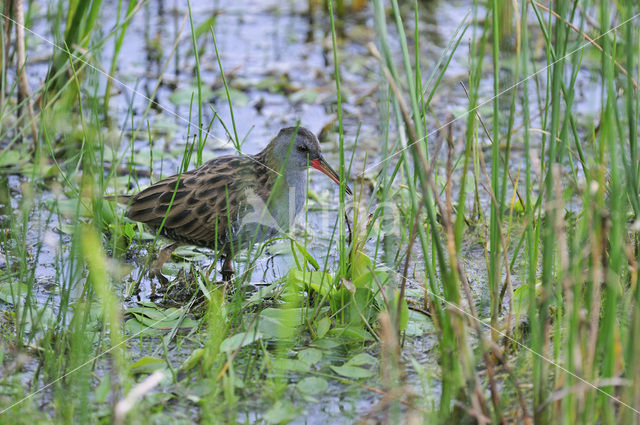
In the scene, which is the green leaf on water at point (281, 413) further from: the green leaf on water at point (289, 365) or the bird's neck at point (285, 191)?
the bird's neck at point (285, 191)

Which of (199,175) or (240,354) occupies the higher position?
(199,175)

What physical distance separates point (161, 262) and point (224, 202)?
1.30 ft

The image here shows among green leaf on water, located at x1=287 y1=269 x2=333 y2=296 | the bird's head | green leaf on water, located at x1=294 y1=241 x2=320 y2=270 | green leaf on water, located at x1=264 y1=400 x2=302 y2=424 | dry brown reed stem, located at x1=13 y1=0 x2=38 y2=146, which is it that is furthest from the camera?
dry brown reed stem, located at x1=13 y1=0 x2=38 y2=146

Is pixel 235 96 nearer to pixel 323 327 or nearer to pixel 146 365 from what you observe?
pixel 323 327

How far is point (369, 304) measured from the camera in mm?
3047

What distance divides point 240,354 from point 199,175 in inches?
46.3

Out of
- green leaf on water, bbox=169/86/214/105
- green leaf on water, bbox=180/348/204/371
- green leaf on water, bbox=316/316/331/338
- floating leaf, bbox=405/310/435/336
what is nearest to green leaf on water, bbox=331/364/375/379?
green leaf on water, bbox=316/316/331/338

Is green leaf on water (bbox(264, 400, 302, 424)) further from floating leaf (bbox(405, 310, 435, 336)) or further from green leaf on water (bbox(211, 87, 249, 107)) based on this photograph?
green leaf on water (bbox(211, 87, 249, 107))

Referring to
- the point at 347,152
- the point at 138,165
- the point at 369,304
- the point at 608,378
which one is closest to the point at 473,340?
the point at 369,304

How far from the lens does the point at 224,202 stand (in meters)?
3.69

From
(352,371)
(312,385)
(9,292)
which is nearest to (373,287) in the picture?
(352,371)

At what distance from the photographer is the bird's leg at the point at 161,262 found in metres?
3.66

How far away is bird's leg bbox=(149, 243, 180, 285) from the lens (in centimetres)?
366

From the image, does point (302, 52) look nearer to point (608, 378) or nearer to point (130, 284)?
point (130, 284)
